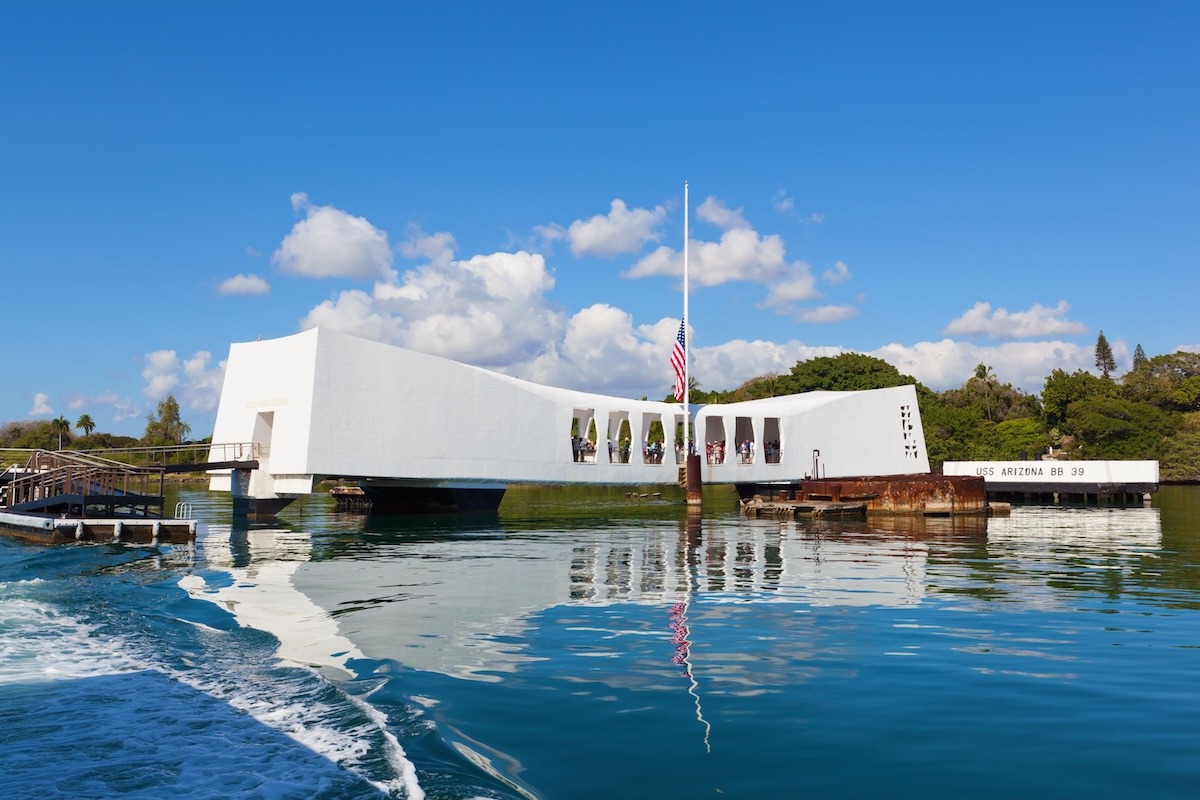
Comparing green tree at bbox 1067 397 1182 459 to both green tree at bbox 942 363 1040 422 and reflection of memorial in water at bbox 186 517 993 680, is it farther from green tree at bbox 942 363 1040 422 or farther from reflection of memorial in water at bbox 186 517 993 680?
reflection of memorial in water at bbox 186 517 993 680

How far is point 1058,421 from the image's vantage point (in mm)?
72625

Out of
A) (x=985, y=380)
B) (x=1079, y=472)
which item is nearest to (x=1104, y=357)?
(x=985, y=380)

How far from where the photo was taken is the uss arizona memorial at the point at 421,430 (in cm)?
2709

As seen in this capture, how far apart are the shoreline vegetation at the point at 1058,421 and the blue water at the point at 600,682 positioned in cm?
5203

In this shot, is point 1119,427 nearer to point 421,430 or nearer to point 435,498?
point 435,498

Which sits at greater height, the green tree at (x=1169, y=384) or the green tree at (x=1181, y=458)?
the green tree at (x=1169, y=384)

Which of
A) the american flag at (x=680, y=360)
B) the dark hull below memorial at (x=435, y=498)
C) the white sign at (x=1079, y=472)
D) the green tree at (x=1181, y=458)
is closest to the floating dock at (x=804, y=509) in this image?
the american flag at (x=680, y=360)

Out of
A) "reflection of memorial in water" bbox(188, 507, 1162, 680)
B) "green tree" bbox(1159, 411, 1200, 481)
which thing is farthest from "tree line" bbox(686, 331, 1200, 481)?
"reflection of memorial in water" bbox(188, 507, 1162, 680)

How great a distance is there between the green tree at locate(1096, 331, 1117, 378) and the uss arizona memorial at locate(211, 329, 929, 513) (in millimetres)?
105031

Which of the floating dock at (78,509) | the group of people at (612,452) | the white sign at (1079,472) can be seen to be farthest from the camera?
the white sign at (1079,472)

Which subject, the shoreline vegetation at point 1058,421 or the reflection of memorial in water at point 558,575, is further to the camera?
the shoreline vegetation at point 1058,421

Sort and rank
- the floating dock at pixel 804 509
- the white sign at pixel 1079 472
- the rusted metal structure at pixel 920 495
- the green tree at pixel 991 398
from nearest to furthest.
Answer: the floating dock at pixel 804 509 → the rusted metal structure at pixel 920 495 → the white sign at pixel 1079 472 → the green tree at pixel 991 398

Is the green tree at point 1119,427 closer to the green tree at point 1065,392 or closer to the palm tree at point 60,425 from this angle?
the green tree at point 1065,392

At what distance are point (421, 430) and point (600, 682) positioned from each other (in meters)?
22.9
